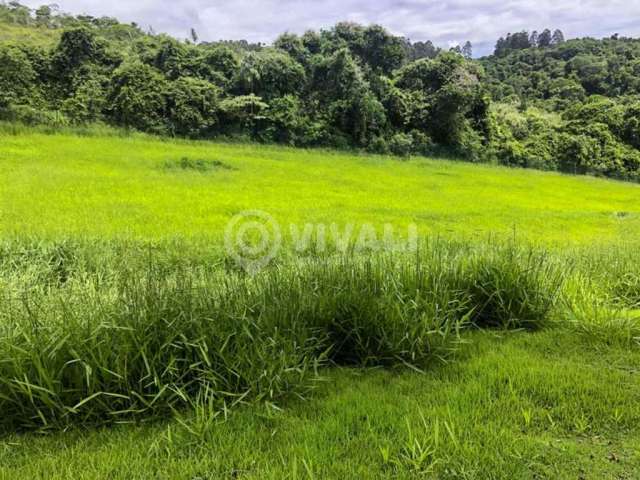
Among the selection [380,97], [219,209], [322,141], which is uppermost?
[380,97]

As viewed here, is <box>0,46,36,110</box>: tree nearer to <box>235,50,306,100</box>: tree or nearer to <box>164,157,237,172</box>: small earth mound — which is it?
<box>235,50,306,100</box>: tree

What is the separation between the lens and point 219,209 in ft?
32.9

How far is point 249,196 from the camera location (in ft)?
38.9

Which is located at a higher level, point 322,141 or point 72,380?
point 322,141

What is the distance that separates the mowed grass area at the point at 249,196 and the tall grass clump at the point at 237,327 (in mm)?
3745

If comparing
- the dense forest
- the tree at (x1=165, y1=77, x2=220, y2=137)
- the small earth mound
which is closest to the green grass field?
the small earth mound

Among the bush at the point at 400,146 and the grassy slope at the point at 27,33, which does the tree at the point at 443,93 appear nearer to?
the bush at the point at 400,146

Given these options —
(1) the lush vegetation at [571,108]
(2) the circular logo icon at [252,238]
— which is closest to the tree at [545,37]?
(1) the lush vegetation at [571,108]

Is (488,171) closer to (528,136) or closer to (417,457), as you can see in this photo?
(528,136)

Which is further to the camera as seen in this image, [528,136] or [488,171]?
[528,136]

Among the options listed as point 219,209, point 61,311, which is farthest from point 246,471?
point 219,209

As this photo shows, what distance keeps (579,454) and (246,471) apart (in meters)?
1.52

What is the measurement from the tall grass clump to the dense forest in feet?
56.9

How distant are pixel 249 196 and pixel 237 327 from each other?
9.14 m
